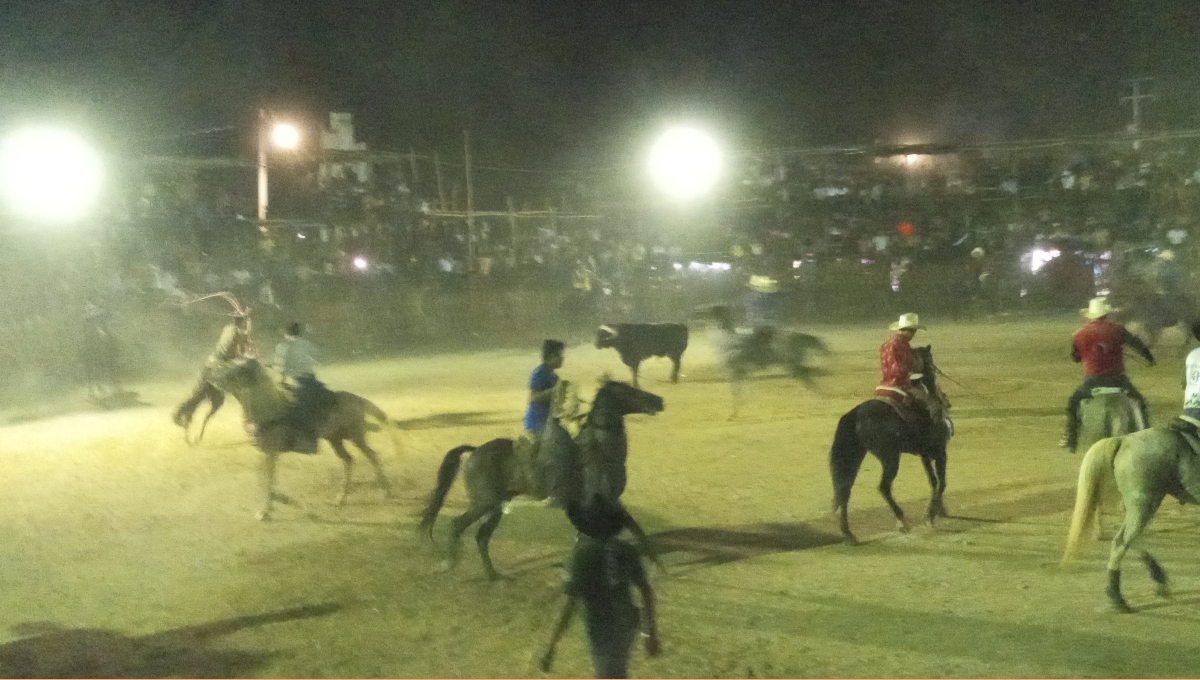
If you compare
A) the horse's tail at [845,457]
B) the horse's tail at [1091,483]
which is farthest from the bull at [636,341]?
the horse's tail at [1091,483]

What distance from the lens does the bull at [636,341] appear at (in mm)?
16875

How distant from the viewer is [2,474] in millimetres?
11195

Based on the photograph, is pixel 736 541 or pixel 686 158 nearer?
pixel 736 541

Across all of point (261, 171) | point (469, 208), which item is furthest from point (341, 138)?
point (469, 208)

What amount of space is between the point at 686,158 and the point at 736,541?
19.5 metres

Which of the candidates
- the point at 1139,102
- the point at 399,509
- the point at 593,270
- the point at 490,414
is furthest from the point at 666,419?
the point at 1139,102

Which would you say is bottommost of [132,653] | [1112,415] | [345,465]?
[132,653]

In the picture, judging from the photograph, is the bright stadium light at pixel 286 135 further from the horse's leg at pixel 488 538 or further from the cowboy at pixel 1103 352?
the cowboy at pixel 1103 352

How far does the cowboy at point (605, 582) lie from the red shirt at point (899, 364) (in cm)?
375

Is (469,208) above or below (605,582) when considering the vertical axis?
above

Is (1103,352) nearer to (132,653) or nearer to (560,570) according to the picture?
(560,570)

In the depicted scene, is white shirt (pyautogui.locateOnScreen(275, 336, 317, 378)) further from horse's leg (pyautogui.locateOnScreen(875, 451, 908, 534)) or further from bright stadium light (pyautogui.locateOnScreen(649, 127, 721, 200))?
bright stadium light (pyautogui.locateOnScreen(649, 127, 721, 200))

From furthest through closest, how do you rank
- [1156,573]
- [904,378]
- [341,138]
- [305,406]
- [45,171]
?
1. [341,138]
2. [45,171]
3. [305,406]
4. [904,378]
5. [1156,573]

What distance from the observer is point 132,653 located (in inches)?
229
